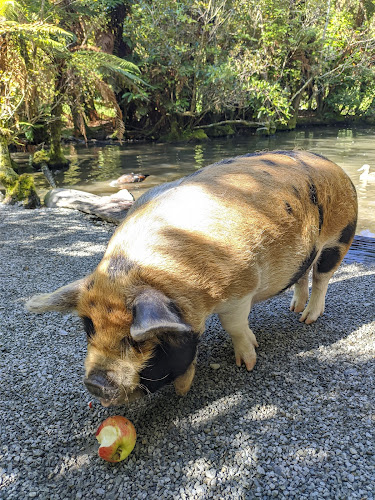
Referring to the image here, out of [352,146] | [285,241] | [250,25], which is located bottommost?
[352,146]

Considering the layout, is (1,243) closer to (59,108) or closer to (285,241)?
(285,241)

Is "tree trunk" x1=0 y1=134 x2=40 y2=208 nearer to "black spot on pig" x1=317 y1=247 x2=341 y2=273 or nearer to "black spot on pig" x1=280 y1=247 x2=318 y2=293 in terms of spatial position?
"black spot on pig" x1=317 y1=247 x2=341 y2=273

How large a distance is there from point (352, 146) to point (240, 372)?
19396 mm

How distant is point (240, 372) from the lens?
307 centimetres

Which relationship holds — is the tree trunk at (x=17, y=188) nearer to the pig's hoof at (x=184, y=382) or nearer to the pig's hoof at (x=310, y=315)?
the pig's hoof at (x=310, y=315)

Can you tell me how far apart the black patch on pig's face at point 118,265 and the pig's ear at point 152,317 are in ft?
0.74

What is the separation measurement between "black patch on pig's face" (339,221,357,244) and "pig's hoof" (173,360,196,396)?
1746 mm

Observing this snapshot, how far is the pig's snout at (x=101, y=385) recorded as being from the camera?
2.00 metres

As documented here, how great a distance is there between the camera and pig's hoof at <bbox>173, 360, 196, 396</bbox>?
2.67m

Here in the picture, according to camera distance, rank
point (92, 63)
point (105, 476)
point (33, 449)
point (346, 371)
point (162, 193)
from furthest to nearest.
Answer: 1. point (92, 63)
2. point (346, 371)
3. point (162, 193)
4. point (33, 449)
5. point (105, 476)

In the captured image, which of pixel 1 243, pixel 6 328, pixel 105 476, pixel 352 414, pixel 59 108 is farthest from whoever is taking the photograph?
pixel 59 108

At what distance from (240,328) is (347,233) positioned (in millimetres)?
1398

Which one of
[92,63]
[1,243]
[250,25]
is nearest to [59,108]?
[92,63]

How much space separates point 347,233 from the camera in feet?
11.2
